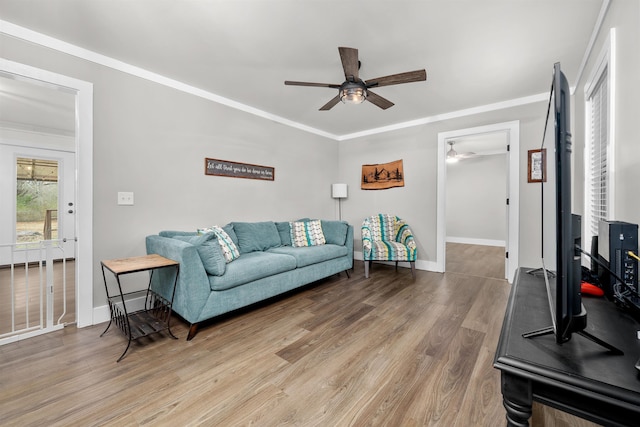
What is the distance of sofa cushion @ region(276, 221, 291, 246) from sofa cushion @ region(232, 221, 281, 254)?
3.5 inches

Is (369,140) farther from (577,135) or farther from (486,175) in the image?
(486,175)

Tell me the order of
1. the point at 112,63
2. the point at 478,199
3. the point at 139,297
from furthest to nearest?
the point at 478,199
the point at 139,297
the point at 112,63

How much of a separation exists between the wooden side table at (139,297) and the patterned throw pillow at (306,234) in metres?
1.74

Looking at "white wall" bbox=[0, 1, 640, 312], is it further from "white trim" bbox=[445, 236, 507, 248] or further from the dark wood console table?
"white trim" bbox=[445, 236, 507, 248]

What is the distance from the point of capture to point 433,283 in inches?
139

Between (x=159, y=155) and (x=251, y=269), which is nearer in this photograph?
(x=251, y=269)

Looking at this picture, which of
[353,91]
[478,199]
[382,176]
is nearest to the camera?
[353,91]

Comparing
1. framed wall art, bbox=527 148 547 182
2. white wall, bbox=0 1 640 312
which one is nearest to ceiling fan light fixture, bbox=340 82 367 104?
white wall, bbox=0 1 640 312

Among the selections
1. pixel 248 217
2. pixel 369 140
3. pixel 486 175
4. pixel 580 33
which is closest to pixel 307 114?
pixel 369 140

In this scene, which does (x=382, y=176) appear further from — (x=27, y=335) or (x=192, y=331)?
(x=27, y=335)

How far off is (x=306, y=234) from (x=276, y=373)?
2195mm

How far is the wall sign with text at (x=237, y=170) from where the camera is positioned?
3218 millimetres

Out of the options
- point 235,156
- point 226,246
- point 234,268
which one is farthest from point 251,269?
point 235,156

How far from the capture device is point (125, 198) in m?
2.56
